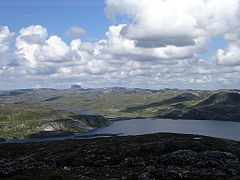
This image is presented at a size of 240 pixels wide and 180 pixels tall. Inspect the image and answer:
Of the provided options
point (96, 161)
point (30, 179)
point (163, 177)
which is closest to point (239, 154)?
point (96, 161)

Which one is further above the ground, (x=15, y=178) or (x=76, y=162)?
(x=15, y=178)

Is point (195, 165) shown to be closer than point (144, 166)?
Yes

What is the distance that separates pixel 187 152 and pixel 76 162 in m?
38.7

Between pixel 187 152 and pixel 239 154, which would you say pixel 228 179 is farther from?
pixel 239 154

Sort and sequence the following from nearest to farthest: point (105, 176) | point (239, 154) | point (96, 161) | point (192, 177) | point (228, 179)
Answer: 1. point (228, 179)
2. point (192, 177)
3. point (105, 176)
4. point (96, 161)
5. point (239, 154)

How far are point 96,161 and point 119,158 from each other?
8.52 meters

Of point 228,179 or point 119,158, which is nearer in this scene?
point 228,179

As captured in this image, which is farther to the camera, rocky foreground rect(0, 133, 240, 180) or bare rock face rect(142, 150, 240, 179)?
rocky foreground rect(0, 133, 240, 180)

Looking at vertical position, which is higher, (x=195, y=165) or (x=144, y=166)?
(x=195, y=165)

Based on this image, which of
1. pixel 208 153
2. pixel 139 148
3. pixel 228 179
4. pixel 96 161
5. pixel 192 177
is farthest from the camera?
pixel 139 148

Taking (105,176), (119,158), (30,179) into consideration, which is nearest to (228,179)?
(105,176)

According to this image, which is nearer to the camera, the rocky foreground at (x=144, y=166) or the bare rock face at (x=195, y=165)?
the bare rock face at (x=195, y=165)

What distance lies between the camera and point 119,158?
289 ft

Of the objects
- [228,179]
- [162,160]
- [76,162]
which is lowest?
[76,162]
